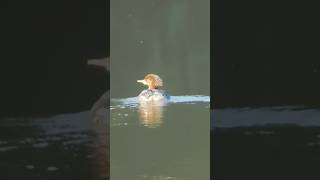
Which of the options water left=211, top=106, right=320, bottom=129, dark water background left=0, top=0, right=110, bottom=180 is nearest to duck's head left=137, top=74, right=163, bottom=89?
dark water background left=0, top=0, right=110, bottom=180

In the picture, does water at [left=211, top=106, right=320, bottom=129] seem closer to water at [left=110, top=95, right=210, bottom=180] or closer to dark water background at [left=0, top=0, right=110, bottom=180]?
water at [left=110, top=95, right=210, bottom=180]

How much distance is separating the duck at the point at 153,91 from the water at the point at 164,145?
11 cm

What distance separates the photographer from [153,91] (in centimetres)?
414

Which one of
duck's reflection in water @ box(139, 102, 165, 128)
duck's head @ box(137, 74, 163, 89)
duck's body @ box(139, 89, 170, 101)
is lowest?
duck's reflection in water @ box(139, 102, 165, 128)

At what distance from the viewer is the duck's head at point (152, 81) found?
13.5 feet

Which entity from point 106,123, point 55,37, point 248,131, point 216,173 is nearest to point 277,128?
point 248,131

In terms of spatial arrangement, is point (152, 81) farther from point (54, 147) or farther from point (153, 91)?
point (54, 147)

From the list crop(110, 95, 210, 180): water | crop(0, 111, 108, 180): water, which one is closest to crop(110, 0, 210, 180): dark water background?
crop(110, 95, 210, 180): water

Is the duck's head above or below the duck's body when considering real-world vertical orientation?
above

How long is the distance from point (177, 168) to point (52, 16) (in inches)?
50.0

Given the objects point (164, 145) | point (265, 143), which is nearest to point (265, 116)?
point (265, 143)

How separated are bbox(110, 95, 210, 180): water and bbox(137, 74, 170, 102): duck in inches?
4.4

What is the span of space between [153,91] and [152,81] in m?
0.07

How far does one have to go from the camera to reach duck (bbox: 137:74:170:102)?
163 inches
